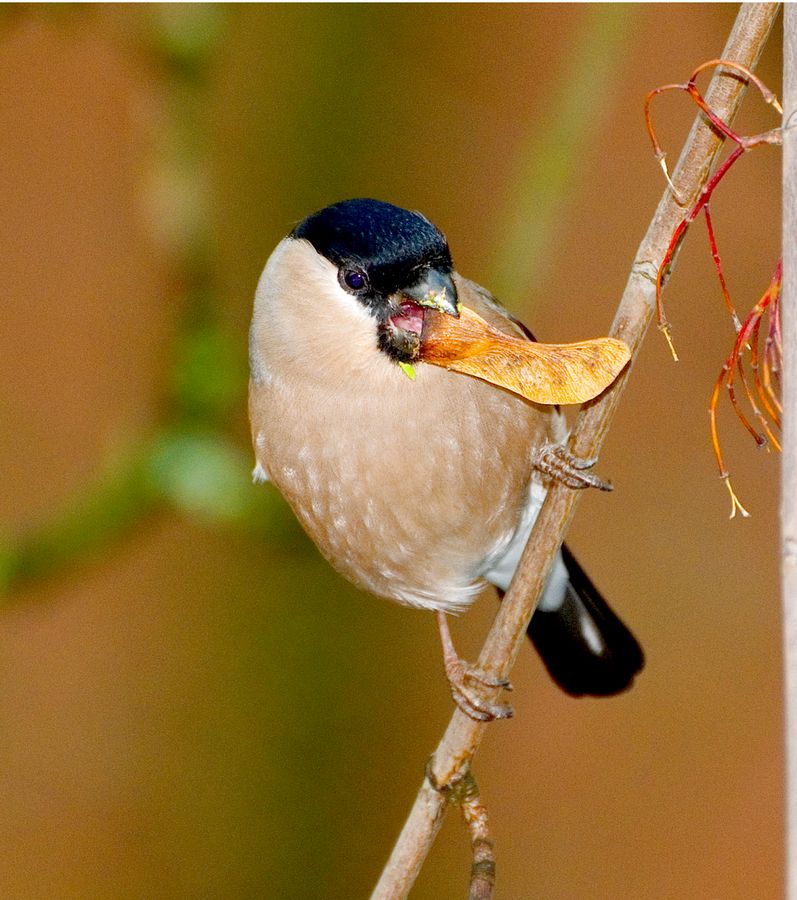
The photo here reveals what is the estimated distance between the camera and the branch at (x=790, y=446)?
0.97m

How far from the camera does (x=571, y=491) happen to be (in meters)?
1.78

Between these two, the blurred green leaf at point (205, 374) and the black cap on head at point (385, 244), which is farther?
the blurred green leaf at point (205, 374)

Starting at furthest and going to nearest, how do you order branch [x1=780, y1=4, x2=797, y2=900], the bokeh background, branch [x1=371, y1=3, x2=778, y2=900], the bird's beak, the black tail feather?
the bokeh background → the black tail feather → the bird's beak → branch [x1=371, y1=3, x2=778, y2=900] → branch [x1=780, y1=4, x2=797, y2=900]

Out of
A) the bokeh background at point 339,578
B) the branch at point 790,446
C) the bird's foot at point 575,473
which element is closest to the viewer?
the branch at point 790,446

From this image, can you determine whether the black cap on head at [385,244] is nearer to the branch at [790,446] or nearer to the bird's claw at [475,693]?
the bird's claw at [475,693]

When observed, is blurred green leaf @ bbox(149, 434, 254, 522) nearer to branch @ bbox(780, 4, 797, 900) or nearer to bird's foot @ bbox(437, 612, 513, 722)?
bird's foot @ bbox(437, 612, 513, 722)

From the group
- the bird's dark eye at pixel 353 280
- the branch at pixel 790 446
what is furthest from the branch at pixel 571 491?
the bird's dark eye at pixel 353 280

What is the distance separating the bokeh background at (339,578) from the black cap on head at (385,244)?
4.57ft

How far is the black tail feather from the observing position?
2.64 meters

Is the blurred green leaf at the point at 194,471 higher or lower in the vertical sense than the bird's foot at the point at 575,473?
higher

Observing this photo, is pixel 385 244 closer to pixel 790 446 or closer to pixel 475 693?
pixel 475 693

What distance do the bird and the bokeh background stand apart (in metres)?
1.18

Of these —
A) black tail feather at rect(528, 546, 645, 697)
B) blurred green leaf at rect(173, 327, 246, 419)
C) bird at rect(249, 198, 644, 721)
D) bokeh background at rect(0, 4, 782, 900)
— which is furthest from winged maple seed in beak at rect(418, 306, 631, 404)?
bokeh background at rect(0, 4, 782, 900)

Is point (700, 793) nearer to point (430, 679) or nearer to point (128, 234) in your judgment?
point (430, 679)
